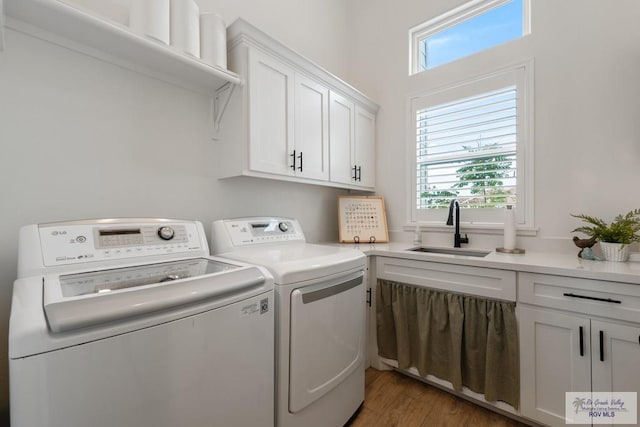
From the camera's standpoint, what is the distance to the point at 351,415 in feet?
5.00

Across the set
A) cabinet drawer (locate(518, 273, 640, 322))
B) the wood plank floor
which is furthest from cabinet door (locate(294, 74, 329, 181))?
the wood plank floor

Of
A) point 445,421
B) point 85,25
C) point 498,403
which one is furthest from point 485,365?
point 85,25

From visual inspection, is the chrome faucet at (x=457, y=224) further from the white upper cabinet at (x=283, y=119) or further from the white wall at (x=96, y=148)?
the white wall at (x=96, y=148)

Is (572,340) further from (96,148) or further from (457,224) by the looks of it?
(96,148)

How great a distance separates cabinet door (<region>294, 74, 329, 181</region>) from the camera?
1.84 meters

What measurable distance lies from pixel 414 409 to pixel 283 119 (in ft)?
6.34

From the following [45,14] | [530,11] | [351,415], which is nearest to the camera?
[45,14]

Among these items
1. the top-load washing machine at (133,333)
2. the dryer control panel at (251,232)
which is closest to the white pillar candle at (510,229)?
the dryer control panel at (251,232)

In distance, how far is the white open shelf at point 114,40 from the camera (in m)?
1.00

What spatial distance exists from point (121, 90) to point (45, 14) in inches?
13.5

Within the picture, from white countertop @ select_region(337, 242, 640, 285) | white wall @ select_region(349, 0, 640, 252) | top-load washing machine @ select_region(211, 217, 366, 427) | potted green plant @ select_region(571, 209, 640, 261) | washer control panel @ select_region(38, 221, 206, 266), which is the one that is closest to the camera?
washer control panel @ select_region(38, 221, 206, 266)

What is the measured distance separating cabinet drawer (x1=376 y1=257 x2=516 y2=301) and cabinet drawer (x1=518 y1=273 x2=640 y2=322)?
0.08 metres

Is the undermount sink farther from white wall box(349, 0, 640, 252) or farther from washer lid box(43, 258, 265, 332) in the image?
washer lid box(43, 258, 265, 332)

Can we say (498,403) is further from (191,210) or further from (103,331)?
(191,210)
